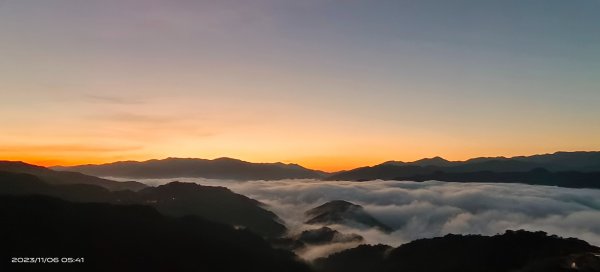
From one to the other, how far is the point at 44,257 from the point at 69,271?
15.5 m

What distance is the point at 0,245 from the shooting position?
199m

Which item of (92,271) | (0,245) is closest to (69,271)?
(92,271)

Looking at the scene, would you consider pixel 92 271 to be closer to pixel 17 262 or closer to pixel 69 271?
pixel 69 271

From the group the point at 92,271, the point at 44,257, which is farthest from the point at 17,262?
the point at 92,271

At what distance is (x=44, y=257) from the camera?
199 m

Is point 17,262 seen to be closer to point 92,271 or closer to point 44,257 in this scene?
point 44,257

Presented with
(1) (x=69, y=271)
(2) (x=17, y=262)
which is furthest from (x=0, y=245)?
(1) (x=69, y=271)

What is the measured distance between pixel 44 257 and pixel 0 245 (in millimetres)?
17952

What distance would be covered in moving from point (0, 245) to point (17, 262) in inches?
664

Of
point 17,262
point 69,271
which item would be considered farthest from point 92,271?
point 17,262

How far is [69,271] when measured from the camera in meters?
192

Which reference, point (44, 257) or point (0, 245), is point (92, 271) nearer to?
point (44, 257)

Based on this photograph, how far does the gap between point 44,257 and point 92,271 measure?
2008cm

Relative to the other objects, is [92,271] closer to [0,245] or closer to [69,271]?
[69,271]
